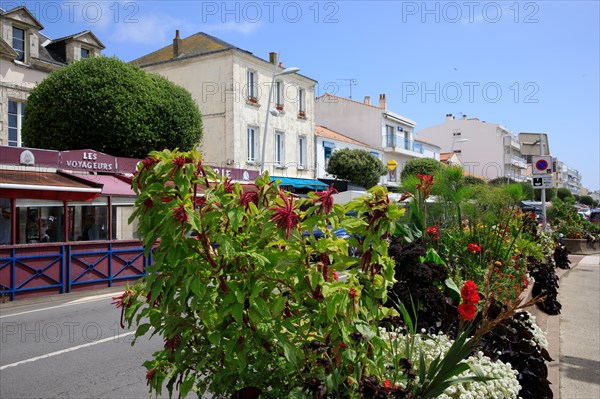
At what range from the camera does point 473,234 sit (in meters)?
6.41

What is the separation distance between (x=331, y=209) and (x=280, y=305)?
44cm

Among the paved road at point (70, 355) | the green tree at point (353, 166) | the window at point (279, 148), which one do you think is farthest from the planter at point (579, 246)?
the paved road at point (70, 355)

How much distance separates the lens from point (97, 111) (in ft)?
59.7

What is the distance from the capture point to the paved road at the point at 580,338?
4814 millimetres

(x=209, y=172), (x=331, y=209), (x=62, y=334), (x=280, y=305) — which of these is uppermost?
(x=209, y=172)

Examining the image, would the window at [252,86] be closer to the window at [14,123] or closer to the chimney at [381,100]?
the window at [14,123]

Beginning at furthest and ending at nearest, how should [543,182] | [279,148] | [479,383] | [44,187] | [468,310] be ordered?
[279,148]
[543,182]
[44,187]
[479,383]
[468,310]

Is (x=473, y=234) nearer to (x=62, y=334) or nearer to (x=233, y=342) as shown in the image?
(x=233, y=342)

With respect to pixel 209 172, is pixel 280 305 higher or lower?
lower

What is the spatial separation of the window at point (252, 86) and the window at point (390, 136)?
765 inches

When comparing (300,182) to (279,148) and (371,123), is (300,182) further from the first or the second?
(371,123)

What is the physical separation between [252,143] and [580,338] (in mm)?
22855

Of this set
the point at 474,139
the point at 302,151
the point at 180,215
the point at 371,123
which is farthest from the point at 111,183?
the point at 474,139

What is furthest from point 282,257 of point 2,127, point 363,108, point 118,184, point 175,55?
point 363,108
